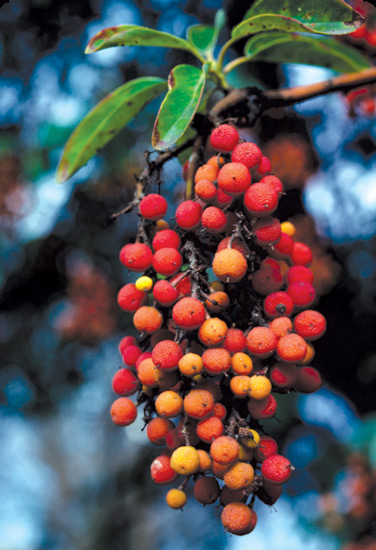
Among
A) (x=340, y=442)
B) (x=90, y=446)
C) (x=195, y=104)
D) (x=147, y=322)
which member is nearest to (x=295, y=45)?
(x=195, y=104)

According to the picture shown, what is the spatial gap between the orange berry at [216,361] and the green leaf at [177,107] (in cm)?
35

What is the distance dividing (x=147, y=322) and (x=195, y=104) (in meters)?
0.39

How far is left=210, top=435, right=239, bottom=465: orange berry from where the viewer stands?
62cm

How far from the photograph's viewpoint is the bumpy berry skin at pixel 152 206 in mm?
798

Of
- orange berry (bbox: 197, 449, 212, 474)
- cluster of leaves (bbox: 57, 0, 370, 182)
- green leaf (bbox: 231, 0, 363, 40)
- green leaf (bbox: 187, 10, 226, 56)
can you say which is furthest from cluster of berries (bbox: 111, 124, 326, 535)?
green leaf (bbox: 187, 10, 226, 56)

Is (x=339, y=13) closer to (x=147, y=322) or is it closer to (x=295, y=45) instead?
(x=295, y=45)

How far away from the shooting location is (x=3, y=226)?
2.22 m

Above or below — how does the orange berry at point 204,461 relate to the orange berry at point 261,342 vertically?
below

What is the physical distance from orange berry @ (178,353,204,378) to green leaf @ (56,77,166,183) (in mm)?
609

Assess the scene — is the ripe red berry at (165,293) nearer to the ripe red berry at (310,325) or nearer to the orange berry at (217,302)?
the orange berry at (217,302)

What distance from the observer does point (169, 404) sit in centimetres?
67

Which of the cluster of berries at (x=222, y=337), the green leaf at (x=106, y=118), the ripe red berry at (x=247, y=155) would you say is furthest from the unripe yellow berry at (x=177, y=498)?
the green leaf at (x=106, y=118)

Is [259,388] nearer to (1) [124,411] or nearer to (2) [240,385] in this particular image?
(2) [240,385]

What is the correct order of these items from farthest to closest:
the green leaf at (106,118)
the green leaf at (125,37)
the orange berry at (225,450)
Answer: the green leaf at (106,118) < the green leaf at (125,37) < the orange berry at (225,450)
